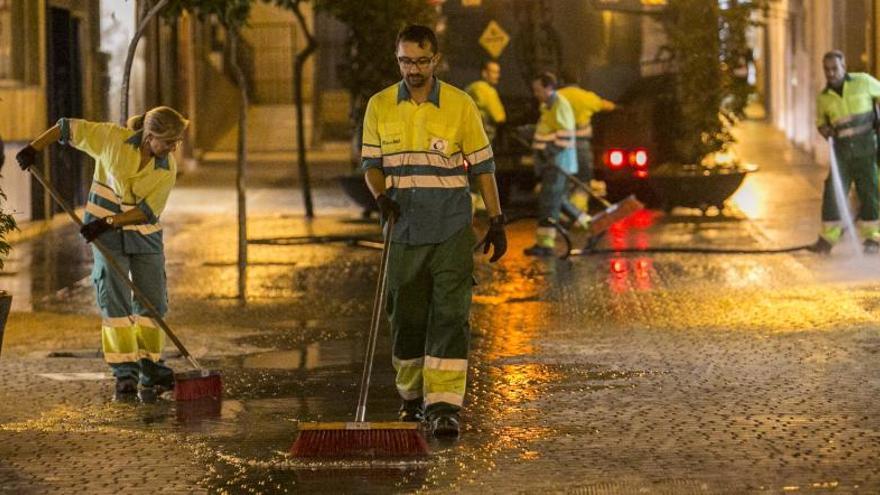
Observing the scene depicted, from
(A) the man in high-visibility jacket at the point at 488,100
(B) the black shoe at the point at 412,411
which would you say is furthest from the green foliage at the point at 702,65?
(B) the black shoe at the point at 412,411

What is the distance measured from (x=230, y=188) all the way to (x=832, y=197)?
12760mm

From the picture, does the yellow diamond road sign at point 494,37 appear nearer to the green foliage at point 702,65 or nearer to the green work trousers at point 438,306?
the green foliage at point 702,65

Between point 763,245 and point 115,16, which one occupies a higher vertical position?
point 115,16

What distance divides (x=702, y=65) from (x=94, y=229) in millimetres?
13595

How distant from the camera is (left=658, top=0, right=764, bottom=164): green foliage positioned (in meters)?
22.0

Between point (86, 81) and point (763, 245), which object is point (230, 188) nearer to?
point (86, 81)

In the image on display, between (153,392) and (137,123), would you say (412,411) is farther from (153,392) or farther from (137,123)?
(137,123)

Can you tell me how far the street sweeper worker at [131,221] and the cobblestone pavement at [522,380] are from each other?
307 mm

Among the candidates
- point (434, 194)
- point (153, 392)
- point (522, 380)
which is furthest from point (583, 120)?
point (434, 194)

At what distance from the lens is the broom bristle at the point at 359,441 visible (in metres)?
7.96

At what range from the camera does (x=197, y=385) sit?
9609 millimetres

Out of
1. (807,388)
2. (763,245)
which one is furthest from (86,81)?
(807,388)

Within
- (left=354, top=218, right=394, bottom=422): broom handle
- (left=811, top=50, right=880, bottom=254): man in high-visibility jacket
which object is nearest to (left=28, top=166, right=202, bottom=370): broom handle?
(left=354, top=218, right=394, bottom=422): broom handle

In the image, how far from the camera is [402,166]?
8.61m
